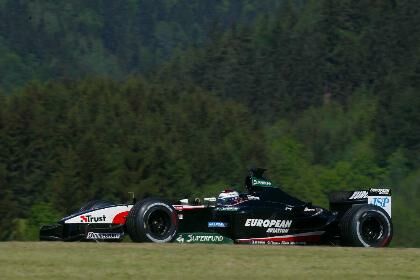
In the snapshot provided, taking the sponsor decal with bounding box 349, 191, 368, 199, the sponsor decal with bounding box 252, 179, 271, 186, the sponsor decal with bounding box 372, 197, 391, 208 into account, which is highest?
the sponsor decal with bounding box 252, 179, 271, 186

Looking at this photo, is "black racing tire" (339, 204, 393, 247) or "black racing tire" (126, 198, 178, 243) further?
"black racing tire" (339, 204, 393, 247)

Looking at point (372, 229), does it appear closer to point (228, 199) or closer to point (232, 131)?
point (228, 199)

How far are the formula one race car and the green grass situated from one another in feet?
3.49

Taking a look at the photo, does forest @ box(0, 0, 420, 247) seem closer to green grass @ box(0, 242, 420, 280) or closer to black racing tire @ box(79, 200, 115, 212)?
black racing tire @ box(79, 200, 115, 212)

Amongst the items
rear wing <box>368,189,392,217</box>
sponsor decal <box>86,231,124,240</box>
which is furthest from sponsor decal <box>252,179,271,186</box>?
sponsor decal <box>86,231,124,240</box>

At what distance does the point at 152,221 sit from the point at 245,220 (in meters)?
1.73

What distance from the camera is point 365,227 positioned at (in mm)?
17109

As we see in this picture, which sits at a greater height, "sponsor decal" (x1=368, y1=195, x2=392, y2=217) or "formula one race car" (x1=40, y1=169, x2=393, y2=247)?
"sponsor decal" (x1=368, y1=195, x2=392, y2=217)

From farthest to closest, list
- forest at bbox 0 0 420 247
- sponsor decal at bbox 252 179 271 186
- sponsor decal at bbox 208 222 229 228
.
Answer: forest at bbox 0 0 420 247 < sponsor decal at bbox 252 179 271 186 < sponsor decal at bbox 208 222 229 228

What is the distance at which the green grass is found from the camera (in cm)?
1205

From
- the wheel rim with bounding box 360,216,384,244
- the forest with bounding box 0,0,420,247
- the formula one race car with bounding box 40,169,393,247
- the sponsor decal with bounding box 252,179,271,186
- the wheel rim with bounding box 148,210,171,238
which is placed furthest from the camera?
the forest with bounding box 0,0,420,247

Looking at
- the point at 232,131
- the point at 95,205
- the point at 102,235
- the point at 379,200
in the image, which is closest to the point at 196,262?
the point at 102,235

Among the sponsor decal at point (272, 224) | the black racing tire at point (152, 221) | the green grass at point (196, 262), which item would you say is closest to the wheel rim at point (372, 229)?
the sponsor decal at point (272, 224)

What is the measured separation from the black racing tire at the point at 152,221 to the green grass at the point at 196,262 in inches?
33.4
